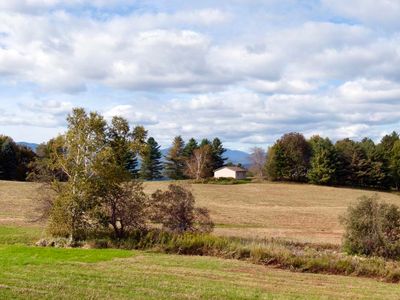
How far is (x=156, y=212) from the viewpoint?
29.0 metres

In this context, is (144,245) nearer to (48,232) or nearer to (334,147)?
(48,232)

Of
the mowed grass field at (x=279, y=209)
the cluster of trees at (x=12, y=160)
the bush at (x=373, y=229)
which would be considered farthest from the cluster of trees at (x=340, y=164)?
the bush at (x=373, y=229)

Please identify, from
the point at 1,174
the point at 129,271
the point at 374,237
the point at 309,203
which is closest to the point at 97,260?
the point at 129,271

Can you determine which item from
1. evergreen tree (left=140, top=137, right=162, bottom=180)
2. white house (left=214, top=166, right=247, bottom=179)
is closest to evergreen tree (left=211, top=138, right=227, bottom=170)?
white house (left=214, top=166, right=247, bottom=179)

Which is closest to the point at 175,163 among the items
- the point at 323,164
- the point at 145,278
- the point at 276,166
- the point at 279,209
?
the point at 276,166

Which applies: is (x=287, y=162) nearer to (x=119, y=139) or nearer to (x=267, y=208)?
(x=267, y=208)

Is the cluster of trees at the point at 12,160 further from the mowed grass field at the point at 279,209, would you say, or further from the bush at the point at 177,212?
the bush at the point at 177,212

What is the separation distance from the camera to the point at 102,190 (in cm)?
2795

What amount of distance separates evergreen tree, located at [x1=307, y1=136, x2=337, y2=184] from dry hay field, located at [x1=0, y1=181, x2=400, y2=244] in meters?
4.35

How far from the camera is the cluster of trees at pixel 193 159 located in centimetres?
10925

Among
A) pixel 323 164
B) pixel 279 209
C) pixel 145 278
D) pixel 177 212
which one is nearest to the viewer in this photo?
pixel 145 278

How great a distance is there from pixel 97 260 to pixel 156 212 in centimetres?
977

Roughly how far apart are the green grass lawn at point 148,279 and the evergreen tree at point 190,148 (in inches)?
3793

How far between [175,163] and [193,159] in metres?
8.15
